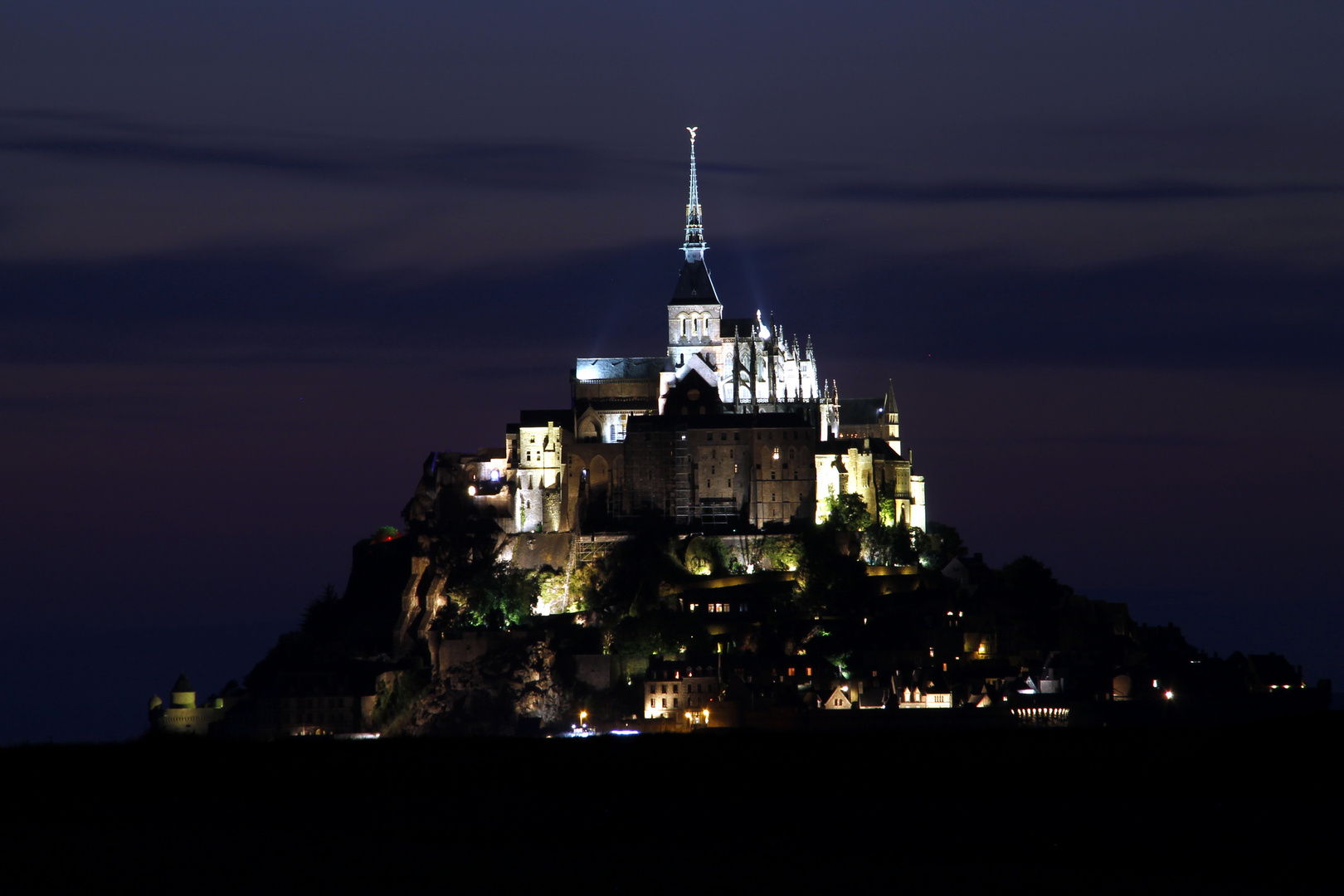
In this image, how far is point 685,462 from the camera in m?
121

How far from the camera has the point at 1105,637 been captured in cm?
11200

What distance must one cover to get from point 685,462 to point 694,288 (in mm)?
21690

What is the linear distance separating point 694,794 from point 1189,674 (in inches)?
2431

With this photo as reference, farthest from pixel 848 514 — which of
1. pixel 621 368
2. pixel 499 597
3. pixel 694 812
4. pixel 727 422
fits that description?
pixel 694 812

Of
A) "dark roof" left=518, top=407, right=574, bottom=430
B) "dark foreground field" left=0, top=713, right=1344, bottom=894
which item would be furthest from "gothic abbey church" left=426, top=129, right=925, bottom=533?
"dark foreground field" left=0, top=713, right=1344, bottom=894

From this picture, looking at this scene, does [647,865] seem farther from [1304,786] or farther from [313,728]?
[313,728]

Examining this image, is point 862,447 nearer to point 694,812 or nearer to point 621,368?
point 621,368

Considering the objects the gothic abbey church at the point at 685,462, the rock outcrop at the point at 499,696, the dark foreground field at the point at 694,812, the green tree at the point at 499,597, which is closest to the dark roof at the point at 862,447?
the gothic abbey church at the point at 685,462

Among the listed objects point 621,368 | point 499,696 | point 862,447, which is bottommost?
point 499,696

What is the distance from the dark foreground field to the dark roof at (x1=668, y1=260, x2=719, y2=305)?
7722 cm

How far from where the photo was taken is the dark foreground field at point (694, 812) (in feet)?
132

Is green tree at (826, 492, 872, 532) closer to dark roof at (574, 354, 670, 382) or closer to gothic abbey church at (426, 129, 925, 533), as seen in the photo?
gothic abbey church at (426, 129, 925, 533)

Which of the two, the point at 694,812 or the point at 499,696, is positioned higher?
the point at 499,696

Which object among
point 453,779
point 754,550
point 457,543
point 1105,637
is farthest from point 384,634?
point 453,779
